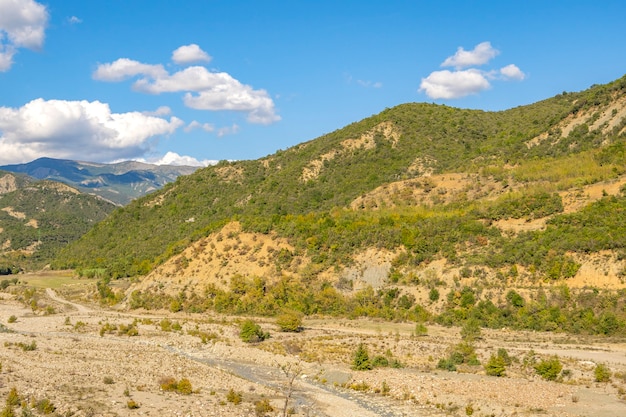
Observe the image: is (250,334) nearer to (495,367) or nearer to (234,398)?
(234,398)

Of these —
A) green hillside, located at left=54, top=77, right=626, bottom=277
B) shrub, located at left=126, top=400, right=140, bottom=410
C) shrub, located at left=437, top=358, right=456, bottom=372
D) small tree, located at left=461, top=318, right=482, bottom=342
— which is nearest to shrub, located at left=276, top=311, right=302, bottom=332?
small tree, located at left=461, top=318, right=482, bottom=342

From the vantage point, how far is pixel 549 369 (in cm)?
3694

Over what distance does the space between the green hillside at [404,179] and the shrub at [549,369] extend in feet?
68.3

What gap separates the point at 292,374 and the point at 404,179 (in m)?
67.9

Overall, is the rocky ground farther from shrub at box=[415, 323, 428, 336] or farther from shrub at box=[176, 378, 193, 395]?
shrub at box=[415, 323, 428, 336]

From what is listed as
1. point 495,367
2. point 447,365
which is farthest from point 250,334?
point 495,367

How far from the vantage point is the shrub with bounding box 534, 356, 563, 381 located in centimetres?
3672

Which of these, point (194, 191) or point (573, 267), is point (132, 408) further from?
point (194, 191)

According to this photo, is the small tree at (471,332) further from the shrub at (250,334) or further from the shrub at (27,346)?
the shrub at (27,346)

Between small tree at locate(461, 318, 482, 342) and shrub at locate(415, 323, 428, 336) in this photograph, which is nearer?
small tree at locate(461, 318, 482, 342)

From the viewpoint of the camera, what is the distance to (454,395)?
33.7 meters

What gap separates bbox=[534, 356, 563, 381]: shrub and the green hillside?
20813 millimetres

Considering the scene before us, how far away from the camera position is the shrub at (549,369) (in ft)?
120

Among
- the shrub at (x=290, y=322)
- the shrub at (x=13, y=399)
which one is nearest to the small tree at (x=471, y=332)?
the shrub at (x=290, y=322)
